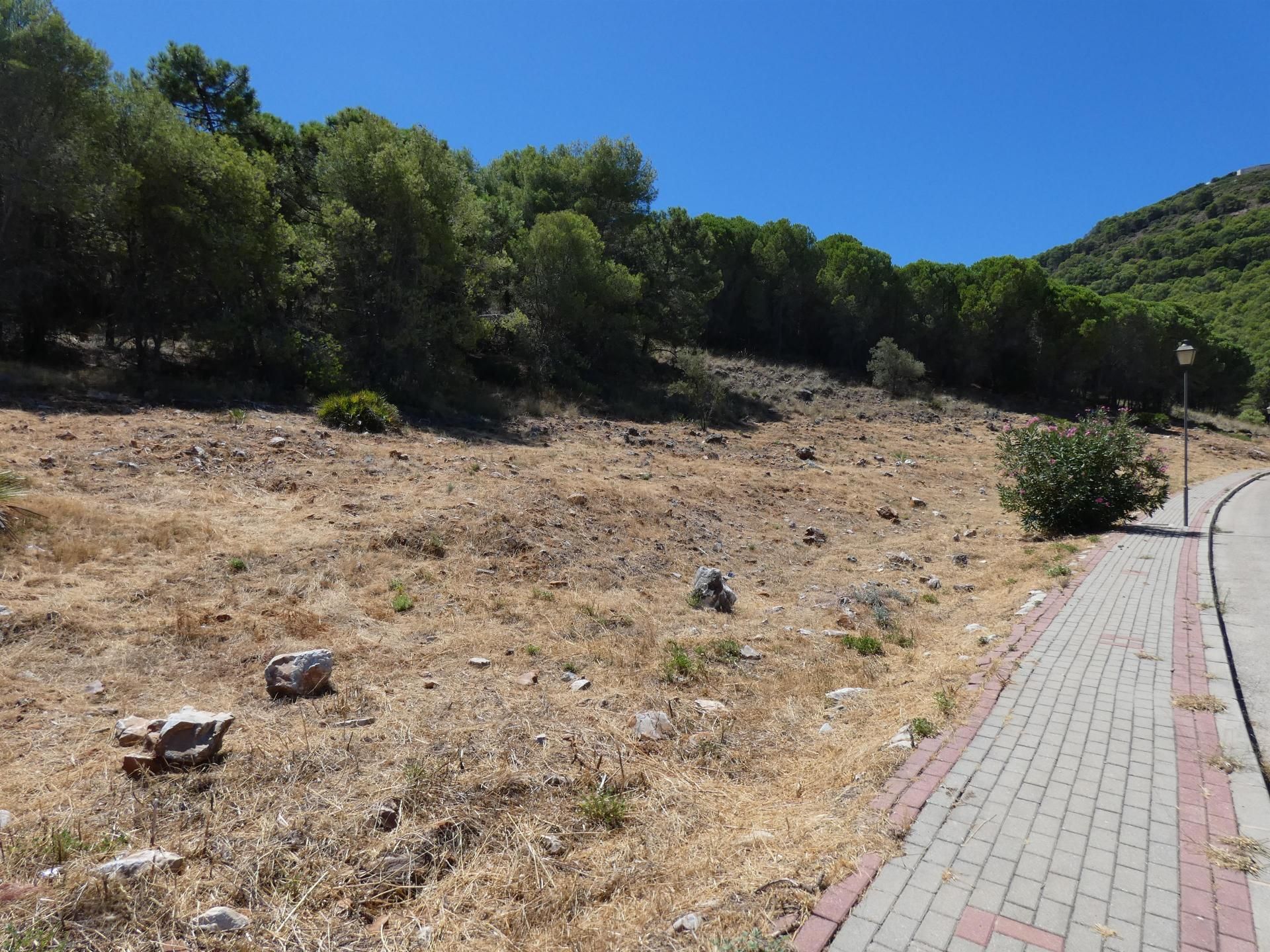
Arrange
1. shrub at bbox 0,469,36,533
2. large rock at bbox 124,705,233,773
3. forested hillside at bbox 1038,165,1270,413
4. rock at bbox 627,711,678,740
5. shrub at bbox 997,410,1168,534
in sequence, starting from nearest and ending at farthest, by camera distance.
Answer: large rock at bbox 124,705,233,773
rock at bbox 627,711,678,740
shrub at bbox 0,469,36,533
shrub at bbox 997,410,1168,534
forested hillside at bbox 1038,165,1270,413

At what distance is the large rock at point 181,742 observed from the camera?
3521 millimetres

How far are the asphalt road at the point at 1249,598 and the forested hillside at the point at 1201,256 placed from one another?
Result: 54.4 meters

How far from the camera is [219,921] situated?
258 centimetres

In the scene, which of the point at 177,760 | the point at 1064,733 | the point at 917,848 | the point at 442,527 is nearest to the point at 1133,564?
the point at 1064,733

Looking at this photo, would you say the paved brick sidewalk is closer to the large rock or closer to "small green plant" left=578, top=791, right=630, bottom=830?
"small green plant" left=578, top=791, right=630, bottom=830

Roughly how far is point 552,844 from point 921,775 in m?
2.10

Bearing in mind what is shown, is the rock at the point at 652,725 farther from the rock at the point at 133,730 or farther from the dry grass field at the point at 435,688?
the rock at the point at 133,730

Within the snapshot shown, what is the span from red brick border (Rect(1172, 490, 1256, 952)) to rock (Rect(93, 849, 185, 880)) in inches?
161

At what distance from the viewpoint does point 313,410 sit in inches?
621

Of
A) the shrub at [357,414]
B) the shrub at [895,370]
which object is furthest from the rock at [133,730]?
the shrub at [895,370]

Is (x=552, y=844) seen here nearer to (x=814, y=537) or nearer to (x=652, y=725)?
(x=652, y=725)

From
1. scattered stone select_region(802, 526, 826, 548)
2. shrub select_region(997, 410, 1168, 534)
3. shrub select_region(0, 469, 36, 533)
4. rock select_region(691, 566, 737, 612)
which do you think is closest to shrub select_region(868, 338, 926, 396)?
shrub select_region(997, 410, 1168, 534)

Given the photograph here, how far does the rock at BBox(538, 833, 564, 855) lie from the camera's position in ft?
10.4

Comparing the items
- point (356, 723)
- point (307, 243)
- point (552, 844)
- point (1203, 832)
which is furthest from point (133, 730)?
point (307, 243)
